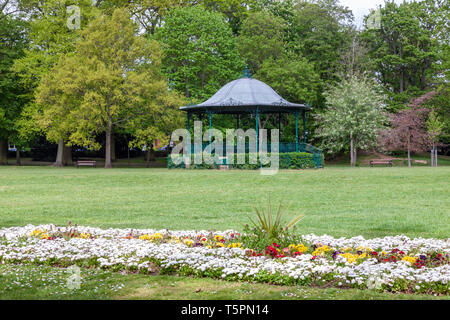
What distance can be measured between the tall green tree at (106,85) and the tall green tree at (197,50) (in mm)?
2794

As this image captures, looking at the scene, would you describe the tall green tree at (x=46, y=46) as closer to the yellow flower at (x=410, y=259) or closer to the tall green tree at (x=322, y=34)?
the tall green tree at (x=322, y=34)

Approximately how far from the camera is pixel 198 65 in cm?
3591

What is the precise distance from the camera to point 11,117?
36.9 metres

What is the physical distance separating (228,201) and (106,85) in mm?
19690

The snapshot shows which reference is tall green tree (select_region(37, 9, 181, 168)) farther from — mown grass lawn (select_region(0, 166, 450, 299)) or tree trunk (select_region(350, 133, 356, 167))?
tree trunk (select_region(350, 133, 356, 167))

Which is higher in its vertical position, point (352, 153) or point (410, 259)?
point (352, 153)

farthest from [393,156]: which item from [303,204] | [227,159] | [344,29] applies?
[303,204]

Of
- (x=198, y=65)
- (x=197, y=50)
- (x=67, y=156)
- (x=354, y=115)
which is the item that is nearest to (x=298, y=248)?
(x=197, y=50)

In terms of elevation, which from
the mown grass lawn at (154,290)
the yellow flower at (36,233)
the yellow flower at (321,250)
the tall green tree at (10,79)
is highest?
the tall green tree at (10,79)

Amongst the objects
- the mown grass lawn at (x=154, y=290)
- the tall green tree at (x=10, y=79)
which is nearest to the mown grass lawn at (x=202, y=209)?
the mown grass lawn at (x=154, y=290)

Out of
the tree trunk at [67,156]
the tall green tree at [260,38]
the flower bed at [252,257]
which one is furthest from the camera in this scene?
the tall green tree at [260,38]

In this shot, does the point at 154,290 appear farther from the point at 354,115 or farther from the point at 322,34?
the point at 322,34

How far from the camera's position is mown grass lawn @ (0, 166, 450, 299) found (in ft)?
16.3

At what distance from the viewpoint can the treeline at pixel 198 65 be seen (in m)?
32.2
